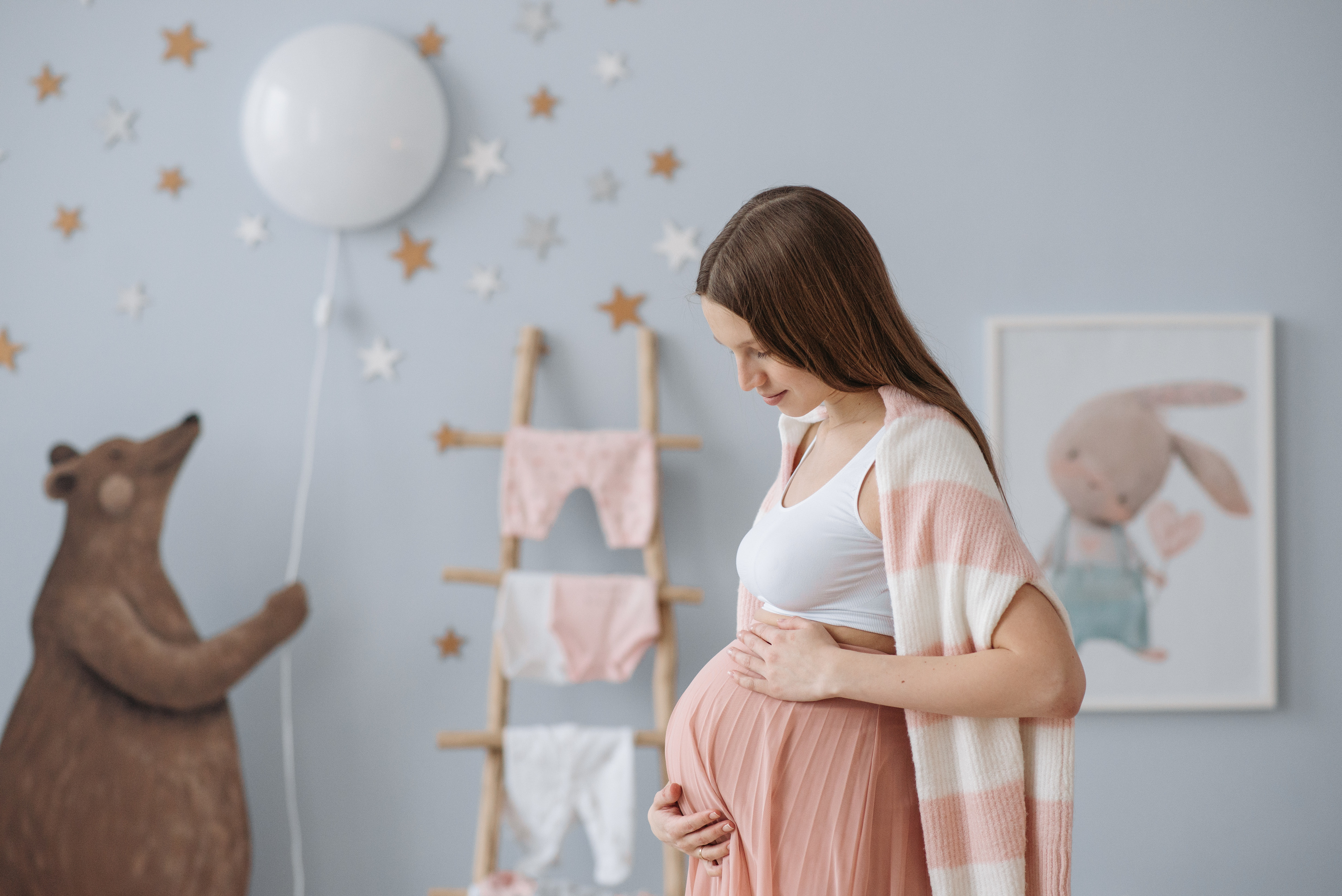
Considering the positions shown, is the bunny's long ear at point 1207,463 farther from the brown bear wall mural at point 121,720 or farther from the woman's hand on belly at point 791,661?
the brown bear wall mural at point 121,720

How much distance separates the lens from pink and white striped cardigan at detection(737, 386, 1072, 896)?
2.58ft

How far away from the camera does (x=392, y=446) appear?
181 centimetres

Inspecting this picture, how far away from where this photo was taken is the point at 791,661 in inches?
33.5

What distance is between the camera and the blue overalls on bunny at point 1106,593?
5.77 ft

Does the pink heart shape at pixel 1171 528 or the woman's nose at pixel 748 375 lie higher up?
the woman's nose at pixel 748 375

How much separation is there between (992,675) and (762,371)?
31 cm

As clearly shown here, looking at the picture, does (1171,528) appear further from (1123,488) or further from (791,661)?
(791,661)

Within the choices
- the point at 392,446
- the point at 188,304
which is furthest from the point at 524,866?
the point at 188,304

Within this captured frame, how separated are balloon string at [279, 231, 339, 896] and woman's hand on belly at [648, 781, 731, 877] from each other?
3.60 feet

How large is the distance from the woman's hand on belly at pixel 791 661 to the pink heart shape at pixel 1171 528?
1.15 metres

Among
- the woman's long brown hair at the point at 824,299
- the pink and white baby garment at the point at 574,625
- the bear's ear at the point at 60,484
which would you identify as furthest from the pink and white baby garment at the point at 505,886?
the woman's long brown hair at the point at 824,299

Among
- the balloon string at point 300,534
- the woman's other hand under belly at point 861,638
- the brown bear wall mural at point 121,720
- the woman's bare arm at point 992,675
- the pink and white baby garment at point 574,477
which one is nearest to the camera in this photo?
the woman's bare arm at point 992,675

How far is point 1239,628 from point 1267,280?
0.63m

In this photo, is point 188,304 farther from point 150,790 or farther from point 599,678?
point 599,678
